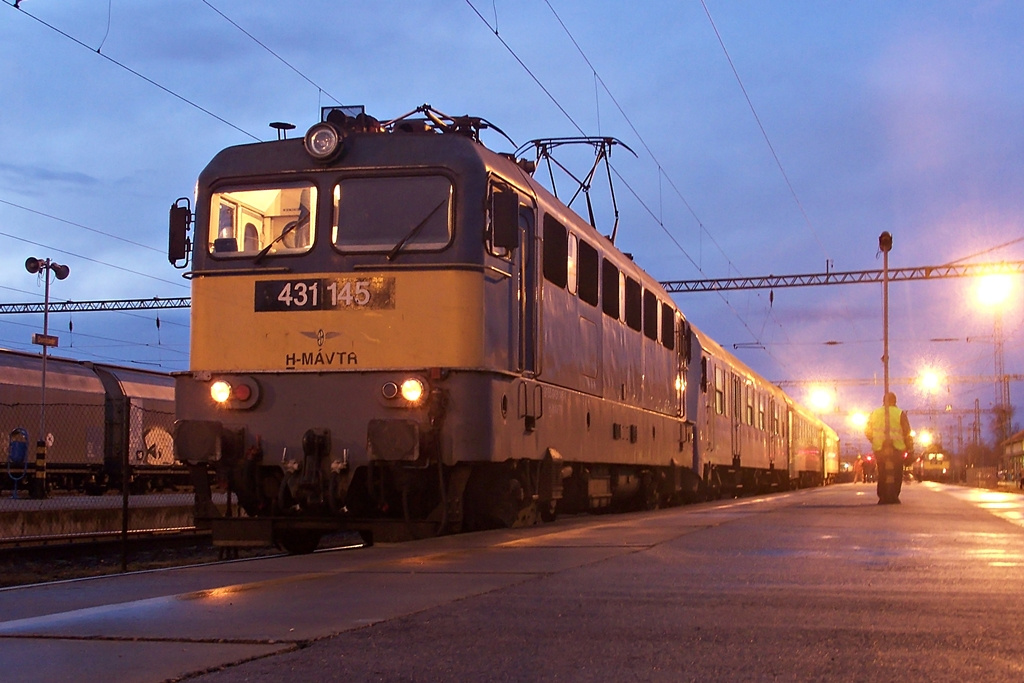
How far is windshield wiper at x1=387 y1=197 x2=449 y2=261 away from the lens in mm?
10062

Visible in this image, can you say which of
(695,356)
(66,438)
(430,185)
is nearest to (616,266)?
(430,185)

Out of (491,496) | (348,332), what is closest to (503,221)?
(348,332)

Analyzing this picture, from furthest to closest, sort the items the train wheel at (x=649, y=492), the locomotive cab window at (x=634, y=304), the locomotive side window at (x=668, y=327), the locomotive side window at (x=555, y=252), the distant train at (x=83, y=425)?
the distant train at (x=83, y=425) < the locomotive side window at (x=668, y=327) < the train wheel at (x=649, y=492) < the locomotive cab window at (x=634, y=304) < the locomotive side window at (x=555, y=252)

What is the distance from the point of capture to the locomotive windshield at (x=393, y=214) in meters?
10.1

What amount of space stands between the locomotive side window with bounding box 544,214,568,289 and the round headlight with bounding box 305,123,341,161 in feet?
7.78

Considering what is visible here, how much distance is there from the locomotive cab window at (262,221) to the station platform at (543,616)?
2824 mm

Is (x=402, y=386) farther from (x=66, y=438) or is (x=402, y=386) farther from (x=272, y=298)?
(x=66, y=438)

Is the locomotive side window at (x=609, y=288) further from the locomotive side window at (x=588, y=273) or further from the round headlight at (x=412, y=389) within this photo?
the round headlight at (x=412, y=389)

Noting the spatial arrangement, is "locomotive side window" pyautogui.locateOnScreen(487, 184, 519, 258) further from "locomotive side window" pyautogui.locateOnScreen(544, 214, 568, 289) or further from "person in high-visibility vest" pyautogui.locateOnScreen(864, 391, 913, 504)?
"person in high-visibility vest" pyautogui.locateOnScreen(864, 391, 913, 504)

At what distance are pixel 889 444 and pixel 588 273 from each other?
255 inches

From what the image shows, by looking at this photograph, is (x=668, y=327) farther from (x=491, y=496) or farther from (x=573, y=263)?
(x=491, y=496)

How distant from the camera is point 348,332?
33.0ft

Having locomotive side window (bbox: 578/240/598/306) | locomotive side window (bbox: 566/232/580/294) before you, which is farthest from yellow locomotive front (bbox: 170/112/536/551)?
locomotive side window (bbox: 578/240/598/306)

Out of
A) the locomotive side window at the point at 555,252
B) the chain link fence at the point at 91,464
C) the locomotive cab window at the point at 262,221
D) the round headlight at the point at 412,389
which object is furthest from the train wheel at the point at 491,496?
the chain link fence at the point at 91,464
